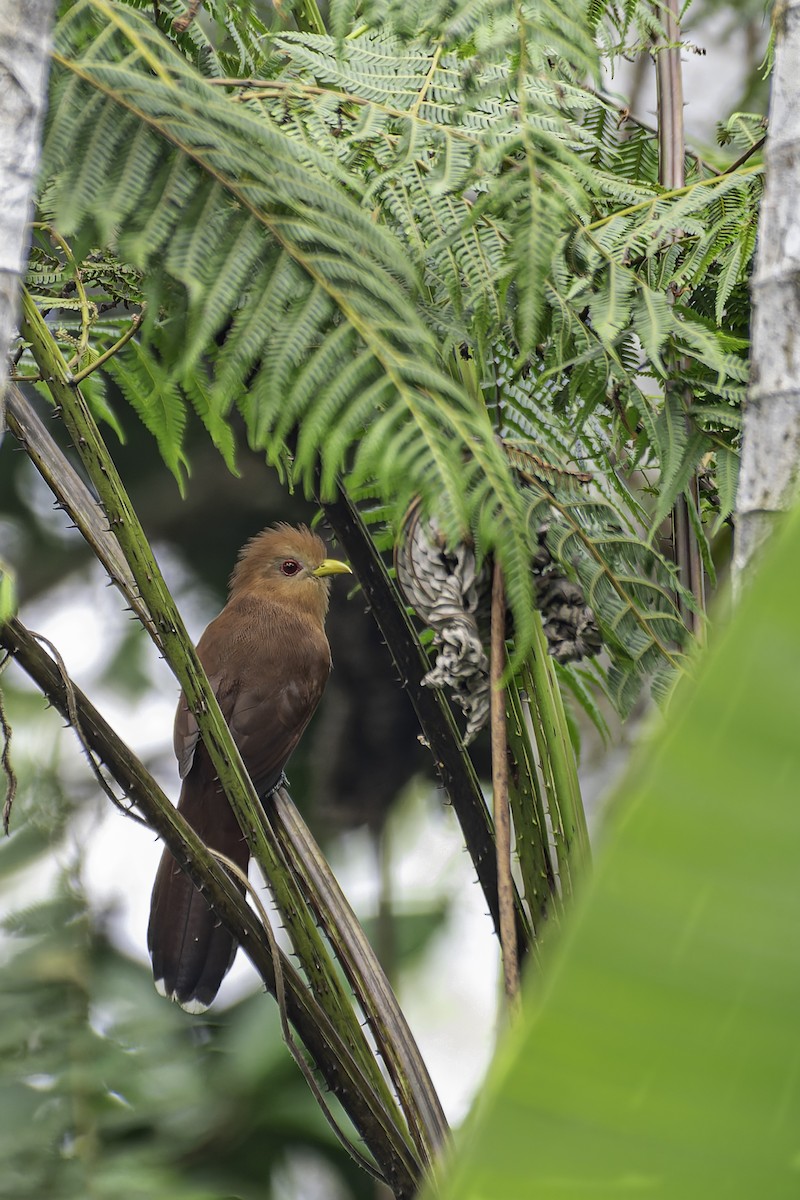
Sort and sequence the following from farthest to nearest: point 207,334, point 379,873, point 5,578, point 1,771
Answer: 1. point 379,873
2. point 1,771
3. point 207,334
4. point 5,578

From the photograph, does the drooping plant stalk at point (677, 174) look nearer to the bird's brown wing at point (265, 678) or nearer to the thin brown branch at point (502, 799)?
the thin brown branch at point (502, 799)

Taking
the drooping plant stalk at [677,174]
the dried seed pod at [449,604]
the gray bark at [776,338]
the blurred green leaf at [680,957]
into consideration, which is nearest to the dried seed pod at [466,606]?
the dried seed pod at [449,604]

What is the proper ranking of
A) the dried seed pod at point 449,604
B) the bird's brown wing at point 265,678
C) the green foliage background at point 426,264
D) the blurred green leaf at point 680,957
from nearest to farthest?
1. the blurred green leaf at point 680,957
2. the green foliage background at point 426,264
3. the dried seed pod at point 449,604
4. the bird's brown wing at point 265,678

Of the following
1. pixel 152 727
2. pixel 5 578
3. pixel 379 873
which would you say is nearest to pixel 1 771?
pixel 152 727

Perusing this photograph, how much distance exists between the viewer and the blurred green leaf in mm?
263

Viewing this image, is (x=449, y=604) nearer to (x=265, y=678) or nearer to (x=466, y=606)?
(x=466, y=606)

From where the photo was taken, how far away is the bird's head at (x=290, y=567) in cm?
172

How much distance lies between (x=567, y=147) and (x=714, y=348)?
0.24 metres

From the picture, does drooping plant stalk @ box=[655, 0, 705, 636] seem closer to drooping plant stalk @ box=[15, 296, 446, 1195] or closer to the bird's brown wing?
drooping plant stalk @ box=[15, 296, 446, 1195]

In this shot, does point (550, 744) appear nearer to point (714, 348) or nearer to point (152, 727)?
point (714, 348)

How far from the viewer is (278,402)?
797mm

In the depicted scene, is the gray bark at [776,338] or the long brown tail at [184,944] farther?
the long brown tail at [184,944]

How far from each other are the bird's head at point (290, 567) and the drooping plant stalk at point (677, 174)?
733mm

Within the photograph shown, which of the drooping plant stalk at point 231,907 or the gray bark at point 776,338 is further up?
the gray bark at point 776,338
